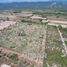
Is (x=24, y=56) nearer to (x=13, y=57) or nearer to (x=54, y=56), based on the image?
(x=13, y=57)

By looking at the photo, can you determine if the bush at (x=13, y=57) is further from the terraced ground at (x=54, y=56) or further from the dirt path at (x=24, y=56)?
the terraced ground at (x=54, y=56)

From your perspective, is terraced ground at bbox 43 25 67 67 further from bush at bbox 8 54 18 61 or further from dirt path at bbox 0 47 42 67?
bush at bbox 8 54 18 61

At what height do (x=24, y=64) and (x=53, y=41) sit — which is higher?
(x=24, y=64)

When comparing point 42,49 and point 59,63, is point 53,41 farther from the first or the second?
point 59,63

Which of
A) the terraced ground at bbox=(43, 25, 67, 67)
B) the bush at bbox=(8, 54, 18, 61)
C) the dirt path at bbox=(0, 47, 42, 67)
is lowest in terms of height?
the terraced ground at bbox=(43, 25, 67, 67)

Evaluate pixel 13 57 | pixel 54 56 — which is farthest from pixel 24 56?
pixel 54 56

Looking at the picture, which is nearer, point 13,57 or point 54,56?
point 13,57

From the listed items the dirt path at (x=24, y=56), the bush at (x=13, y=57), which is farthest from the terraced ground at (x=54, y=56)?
the bush at (x=13, y=57)

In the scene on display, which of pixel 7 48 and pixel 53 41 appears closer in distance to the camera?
pixel 7 48

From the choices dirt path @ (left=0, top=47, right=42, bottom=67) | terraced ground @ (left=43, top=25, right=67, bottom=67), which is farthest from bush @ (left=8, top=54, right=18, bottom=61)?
terraced ground @ (left=43, top=25, right=67, bottom=67)

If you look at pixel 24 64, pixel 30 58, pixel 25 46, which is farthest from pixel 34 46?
A: pixel 24 64

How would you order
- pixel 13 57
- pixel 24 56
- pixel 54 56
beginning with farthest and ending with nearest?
pixel 54 56
pixel 24 56
pixel 13 57
